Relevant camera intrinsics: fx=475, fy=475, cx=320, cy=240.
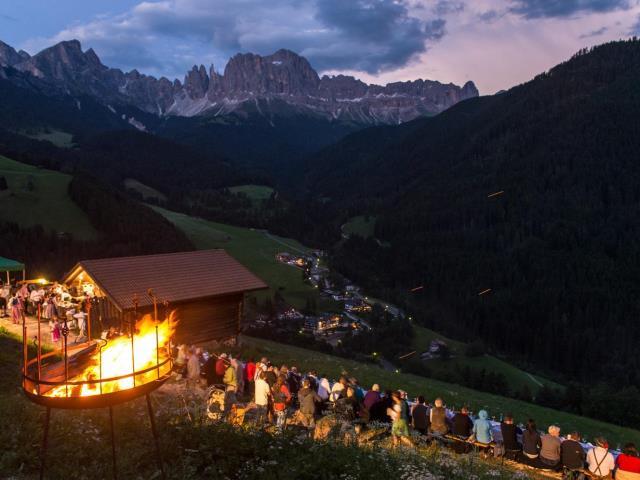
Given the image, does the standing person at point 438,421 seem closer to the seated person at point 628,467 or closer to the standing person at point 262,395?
the seated person at point 628,467

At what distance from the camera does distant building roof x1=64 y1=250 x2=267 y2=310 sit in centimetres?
2330

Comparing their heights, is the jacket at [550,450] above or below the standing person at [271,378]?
below

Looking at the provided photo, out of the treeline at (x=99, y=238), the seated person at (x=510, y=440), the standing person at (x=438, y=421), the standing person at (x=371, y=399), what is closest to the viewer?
the seated person at (x=510, y=440)

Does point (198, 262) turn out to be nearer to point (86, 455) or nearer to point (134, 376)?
point (86, 455)

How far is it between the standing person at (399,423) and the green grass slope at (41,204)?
122m

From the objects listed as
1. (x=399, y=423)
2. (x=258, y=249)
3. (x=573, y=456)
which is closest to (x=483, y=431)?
(x=573, y=456)

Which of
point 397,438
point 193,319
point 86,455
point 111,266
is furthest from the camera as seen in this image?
point 193,319

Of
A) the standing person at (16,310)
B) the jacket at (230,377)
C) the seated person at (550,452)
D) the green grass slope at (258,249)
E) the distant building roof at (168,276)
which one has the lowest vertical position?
the green grass slope at (258,249)

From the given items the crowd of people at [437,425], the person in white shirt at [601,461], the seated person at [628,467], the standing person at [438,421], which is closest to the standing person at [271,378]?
the crowd of people at [437,425]

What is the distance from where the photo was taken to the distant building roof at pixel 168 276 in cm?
2330

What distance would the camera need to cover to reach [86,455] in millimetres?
8289

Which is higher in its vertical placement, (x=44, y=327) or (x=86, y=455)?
(x=86, y=455)

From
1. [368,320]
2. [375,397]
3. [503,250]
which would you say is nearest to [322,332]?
[368,320]

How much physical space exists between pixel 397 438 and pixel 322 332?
78.6 m
